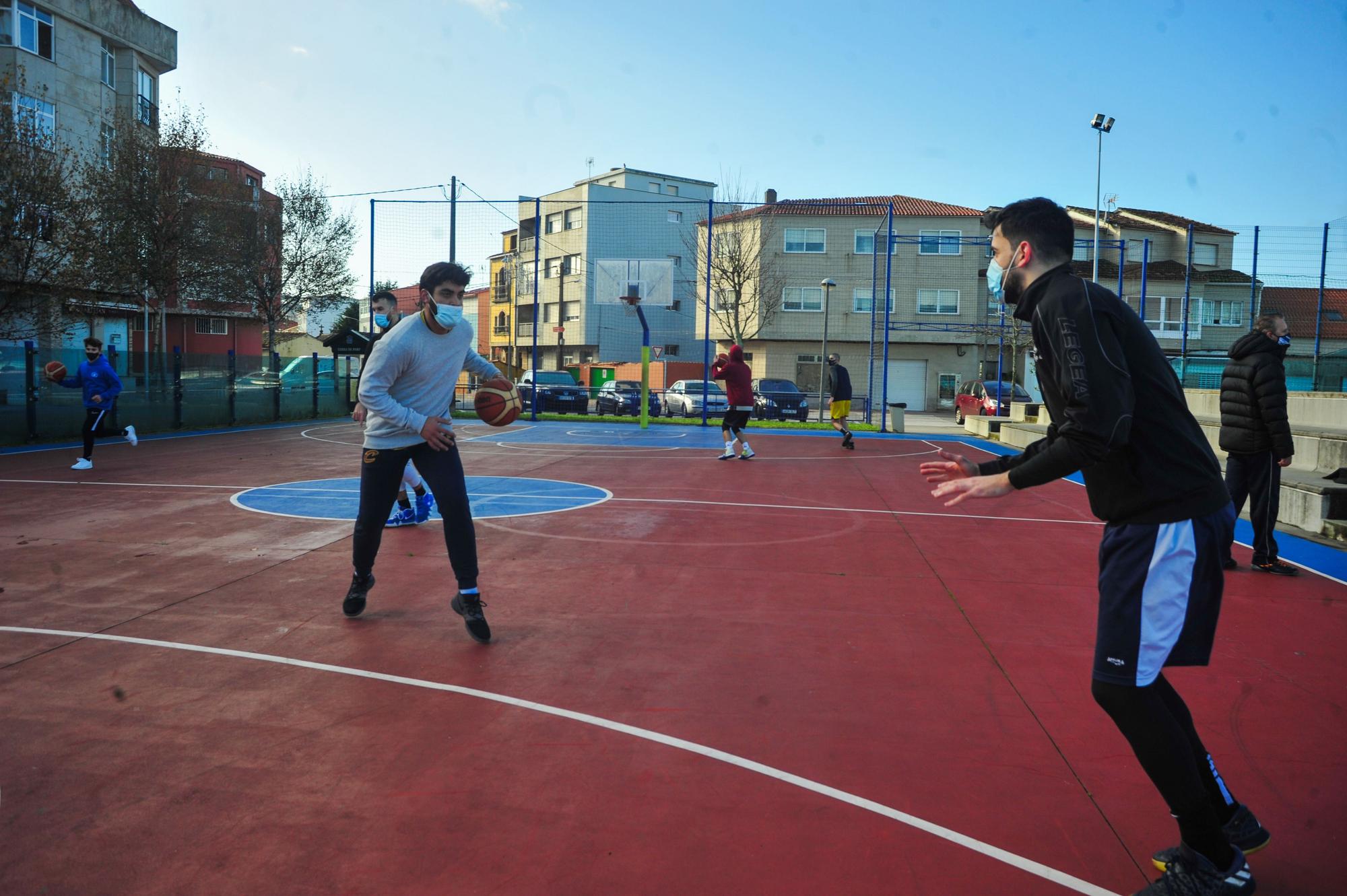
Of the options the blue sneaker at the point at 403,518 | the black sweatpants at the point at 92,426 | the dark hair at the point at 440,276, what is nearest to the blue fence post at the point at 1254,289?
the blue sneaker at the point at 403,518

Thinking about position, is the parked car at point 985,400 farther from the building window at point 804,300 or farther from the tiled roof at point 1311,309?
the building window at point 804,300

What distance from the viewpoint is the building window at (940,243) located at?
21531mm

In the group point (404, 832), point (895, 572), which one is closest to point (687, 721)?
point (404, 832)

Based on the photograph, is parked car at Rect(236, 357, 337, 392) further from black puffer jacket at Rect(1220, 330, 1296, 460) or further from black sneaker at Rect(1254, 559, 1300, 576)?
black sneaker at Rect(1254, 559, 1300, 576)

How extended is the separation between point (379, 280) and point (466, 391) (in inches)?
372

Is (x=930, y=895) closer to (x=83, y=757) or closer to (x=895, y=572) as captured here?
(x=83, y=757)

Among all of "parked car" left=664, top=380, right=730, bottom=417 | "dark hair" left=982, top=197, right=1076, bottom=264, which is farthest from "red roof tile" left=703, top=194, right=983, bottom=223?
"dark hair" left=982, top=197, right=1076, bottom=264

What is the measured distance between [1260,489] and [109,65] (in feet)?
123

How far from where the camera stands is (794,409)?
29.4 metres

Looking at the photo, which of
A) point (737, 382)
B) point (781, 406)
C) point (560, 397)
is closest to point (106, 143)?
point (560, 397)

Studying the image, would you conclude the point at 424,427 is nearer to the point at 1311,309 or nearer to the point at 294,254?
the point at 1311,309

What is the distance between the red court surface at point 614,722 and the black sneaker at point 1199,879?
0.11 metres

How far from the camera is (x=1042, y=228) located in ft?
9.17

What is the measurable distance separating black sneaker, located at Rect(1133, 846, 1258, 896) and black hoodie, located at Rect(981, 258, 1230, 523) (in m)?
0.94
